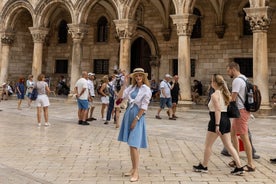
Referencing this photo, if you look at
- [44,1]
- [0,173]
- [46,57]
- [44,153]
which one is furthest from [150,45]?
[0,173]

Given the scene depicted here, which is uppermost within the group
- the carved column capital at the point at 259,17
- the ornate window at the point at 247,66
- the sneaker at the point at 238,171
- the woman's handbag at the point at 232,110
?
the carved column capital at the point at 259,17

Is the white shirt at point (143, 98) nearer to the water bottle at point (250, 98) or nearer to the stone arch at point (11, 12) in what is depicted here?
the water bottle at point (250, 98)

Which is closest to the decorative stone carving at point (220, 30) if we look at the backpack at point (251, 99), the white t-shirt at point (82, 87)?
the white t-shirt at point (82, 87)

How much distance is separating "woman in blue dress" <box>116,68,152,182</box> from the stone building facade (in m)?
10.9

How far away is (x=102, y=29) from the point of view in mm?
24328

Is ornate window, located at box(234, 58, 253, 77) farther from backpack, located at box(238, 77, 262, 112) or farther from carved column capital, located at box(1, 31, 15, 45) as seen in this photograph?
carved column capital, located at box(1, 31, 15, 45)

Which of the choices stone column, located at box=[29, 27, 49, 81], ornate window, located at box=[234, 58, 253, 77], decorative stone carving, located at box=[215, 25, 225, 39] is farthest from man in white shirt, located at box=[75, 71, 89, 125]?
ornate window, located at box=[234, 58, 253, 77]

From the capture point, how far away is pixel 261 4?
46.1ft

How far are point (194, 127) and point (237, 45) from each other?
9808 millimetres

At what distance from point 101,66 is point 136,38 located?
132 inches

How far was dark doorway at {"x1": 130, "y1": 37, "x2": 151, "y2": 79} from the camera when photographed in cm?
2255

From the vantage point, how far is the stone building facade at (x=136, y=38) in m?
18.0

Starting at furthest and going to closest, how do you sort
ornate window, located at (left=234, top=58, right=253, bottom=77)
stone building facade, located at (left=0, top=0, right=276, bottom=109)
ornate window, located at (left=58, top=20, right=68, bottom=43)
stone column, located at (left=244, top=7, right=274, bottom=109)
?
ornate window, located at (left=58, top=20, right=68, bottom=43), ornate window, located at (left=234, top=58, right=253, bottom=77), stone building facade, located at (left=0, top=0, right=276, bottom=109), stone column, located at (left=244, top=7, right=274, bottom=109)

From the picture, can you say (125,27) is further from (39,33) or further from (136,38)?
(39,33)
